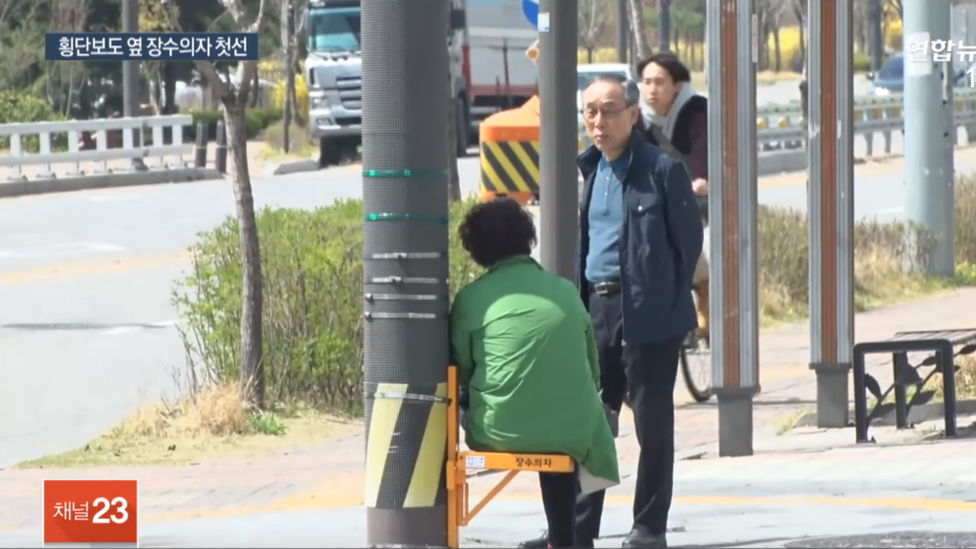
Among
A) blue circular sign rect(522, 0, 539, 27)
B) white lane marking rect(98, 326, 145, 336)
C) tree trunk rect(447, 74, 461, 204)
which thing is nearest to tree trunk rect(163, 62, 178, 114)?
tree trunk rect(447, 74, 461, 204)

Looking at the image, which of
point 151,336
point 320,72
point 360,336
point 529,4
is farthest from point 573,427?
point 320,72

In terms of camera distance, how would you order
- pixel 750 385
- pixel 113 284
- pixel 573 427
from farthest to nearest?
pixel 113 284, pixel 750 385, pixel 573 427

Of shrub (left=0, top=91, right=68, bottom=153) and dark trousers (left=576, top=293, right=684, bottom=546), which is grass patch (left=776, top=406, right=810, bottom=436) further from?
shrub (left=0, top=91, right=68, bottom=153)

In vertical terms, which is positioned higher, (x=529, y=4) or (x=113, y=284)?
(x=529, y=4)

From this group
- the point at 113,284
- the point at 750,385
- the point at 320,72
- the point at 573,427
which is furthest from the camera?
the point at 320,72

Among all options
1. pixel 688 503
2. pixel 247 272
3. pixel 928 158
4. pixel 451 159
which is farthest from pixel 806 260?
pixel 688 503

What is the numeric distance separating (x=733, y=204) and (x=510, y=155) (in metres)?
9.96

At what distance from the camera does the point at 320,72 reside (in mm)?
35125

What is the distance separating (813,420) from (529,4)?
3.41m

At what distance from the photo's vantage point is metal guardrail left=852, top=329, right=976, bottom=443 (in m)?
9.89

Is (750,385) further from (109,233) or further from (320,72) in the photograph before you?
(320,72)

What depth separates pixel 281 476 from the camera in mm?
9523
